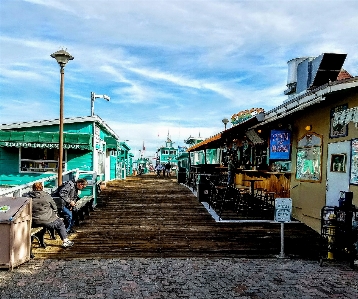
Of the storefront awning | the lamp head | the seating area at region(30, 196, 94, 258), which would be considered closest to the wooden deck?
the seating area at region(30, 196, 94, 258)

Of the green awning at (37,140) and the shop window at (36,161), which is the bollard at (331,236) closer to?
the green awning at (37,140)

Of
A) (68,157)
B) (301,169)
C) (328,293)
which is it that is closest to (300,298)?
(328,293)

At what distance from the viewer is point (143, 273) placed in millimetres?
5453

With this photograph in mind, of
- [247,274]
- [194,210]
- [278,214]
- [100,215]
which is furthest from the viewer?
[194,210]

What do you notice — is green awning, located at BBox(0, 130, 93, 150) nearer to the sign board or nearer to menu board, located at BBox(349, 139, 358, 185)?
the sign board

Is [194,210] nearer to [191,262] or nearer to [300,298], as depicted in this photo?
[191,262]

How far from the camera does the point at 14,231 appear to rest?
18.3 ft

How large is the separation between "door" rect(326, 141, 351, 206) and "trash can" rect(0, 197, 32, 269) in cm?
634

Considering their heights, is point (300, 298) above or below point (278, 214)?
below

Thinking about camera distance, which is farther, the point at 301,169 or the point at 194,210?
the point at 194,210

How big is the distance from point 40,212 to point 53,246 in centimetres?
90

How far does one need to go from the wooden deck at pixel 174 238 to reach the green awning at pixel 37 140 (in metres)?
4.86

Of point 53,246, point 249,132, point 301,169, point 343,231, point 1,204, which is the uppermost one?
point 249,132

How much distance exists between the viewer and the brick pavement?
4.65 meters
